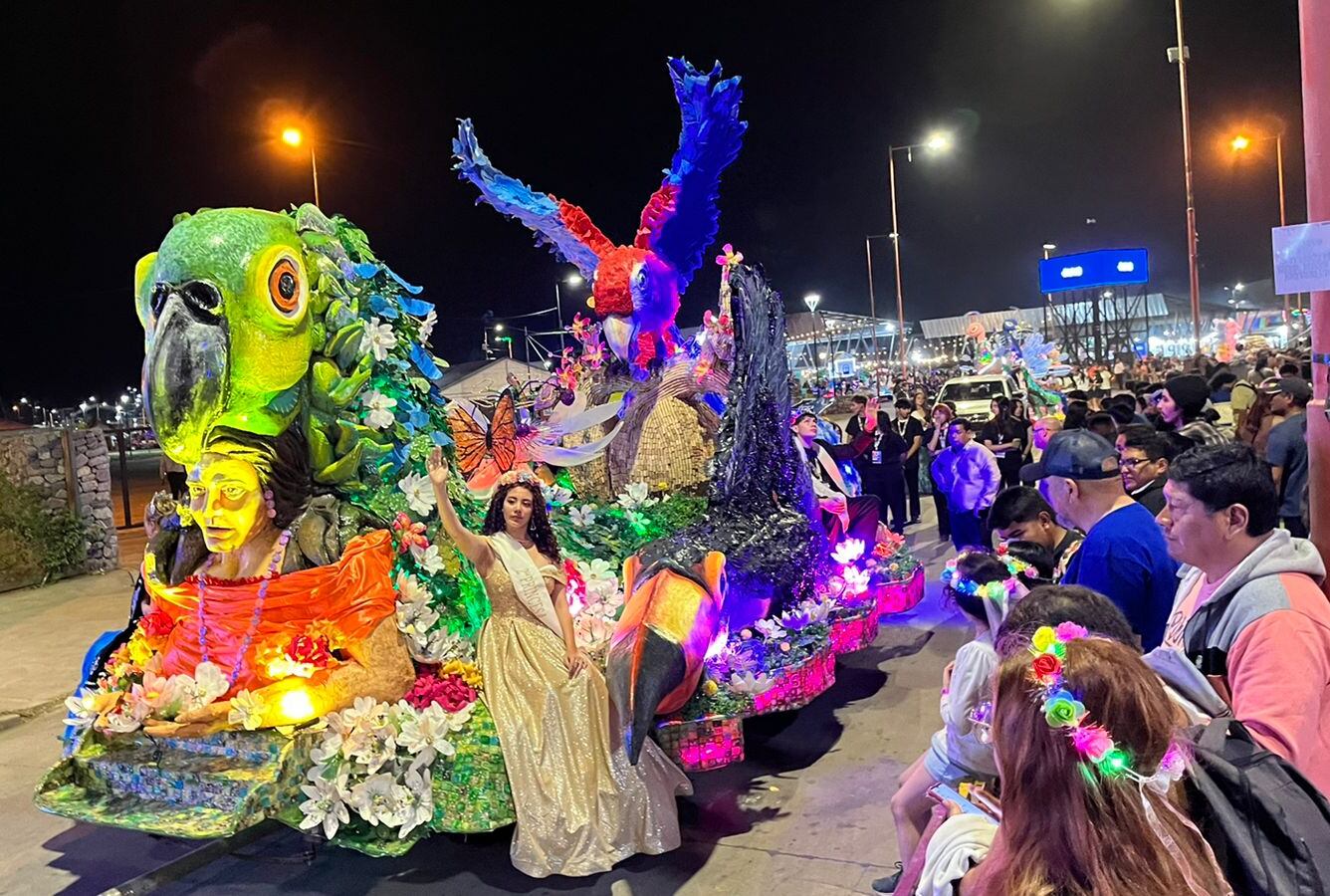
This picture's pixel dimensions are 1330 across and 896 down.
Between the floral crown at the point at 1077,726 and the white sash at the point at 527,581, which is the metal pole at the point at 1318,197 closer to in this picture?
the floral crown at the point at 1077,726

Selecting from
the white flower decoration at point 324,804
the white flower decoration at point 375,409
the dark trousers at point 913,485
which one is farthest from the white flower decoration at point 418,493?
the dark trousers at point 913,485

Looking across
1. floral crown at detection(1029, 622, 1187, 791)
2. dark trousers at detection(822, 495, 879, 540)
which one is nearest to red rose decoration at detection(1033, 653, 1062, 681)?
floral crown at detection(1029, 622, 1187, 791)

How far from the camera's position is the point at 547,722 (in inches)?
154

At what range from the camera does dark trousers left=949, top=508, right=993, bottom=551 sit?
8.80 meters

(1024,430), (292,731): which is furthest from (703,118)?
(1024,430)

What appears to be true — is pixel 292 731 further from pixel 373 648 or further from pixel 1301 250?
pixel 1301 250

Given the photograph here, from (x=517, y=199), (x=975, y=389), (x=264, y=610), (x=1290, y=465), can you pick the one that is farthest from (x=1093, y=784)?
(x=975, y=389)

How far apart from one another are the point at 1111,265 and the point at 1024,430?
1508 inches

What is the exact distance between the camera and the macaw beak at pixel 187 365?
12.4ft

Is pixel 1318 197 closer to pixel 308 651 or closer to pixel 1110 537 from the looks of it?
pixel 1110 537

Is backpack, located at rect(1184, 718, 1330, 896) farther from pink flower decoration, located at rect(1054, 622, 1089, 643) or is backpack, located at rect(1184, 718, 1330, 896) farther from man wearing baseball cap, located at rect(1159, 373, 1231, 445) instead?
man wearing baseball cap, located at rect(1159, 373, 1231, 445)

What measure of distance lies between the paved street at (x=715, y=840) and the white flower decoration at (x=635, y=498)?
1.53 meters

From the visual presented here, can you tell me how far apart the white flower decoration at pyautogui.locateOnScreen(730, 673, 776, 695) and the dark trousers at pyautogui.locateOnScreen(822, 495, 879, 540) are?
6.99 ft

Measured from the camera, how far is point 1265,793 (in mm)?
1535
